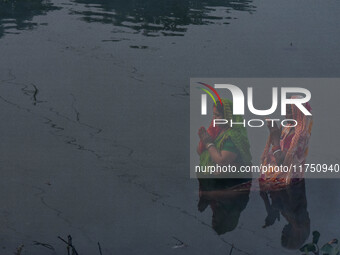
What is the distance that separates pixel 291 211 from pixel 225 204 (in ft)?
4.86

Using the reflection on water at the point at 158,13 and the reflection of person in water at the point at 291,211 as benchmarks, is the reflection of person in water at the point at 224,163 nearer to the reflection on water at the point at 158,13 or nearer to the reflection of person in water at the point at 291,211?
the reflection of person in water at the point at 291,211

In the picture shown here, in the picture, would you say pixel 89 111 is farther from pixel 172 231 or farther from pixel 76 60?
pixel 172 231

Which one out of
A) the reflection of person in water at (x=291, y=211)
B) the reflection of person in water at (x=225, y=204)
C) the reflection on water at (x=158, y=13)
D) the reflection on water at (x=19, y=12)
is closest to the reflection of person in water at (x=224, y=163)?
the reflection of person in water at (x=225, y=204)

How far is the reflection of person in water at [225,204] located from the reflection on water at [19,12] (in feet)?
40.2

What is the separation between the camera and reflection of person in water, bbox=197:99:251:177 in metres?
14.5

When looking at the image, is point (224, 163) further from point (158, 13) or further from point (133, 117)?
point (158, 13)

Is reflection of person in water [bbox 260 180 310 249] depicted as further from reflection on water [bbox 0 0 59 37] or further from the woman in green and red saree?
reflection on water [bbox 0 0 59 37]

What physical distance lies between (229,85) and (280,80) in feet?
5.44

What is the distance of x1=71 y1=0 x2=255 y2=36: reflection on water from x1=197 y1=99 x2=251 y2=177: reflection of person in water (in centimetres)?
1023

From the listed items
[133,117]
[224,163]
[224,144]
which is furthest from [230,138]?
[133,117]

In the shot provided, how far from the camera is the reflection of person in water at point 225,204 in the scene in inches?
563

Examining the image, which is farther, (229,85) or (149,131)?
(229,85)

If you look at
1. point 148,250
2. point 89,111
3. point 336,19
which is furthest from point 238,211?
point 336,19

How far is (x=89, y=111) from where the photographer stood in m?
18.7
